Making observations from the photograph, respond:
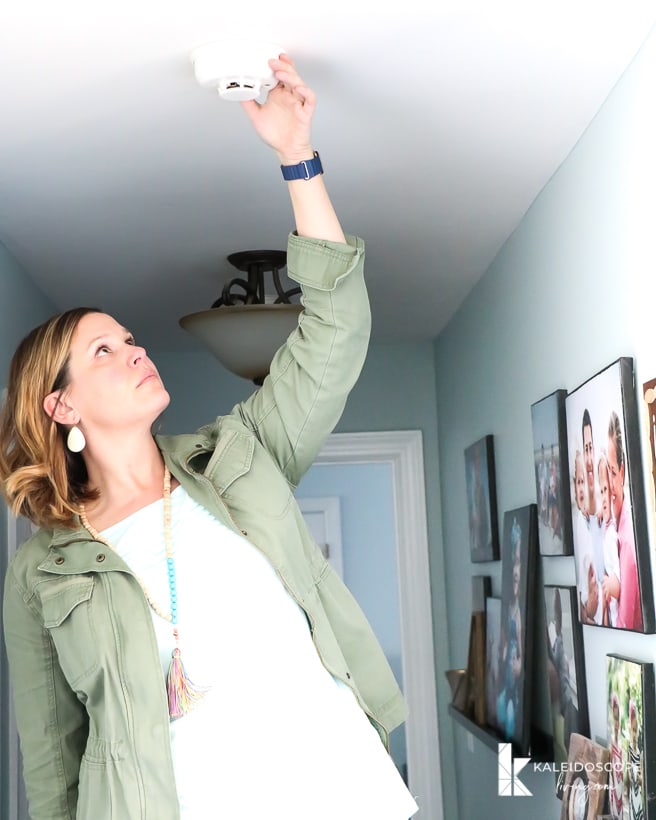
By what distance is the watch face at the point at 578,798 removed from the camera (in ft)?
6.46

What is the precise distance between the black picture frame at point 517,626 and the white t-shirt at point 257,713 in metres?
0.95

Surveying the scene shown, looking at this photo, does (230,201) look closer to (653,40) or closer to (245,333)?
(245,333)

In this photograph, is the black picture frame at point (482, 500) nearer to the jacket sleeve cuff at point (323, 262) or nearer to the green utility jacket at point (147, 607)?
the green utility jacket at point (147, 607)

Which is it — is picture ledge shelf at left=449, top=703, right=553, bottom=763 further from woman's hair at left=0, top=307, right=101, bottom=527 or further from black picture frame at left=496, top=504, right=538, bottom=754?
woman's hair at left=0, top=307, right=101, bottom=527

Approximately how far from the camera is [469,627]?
3.40m

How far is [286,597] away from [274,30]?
879mm

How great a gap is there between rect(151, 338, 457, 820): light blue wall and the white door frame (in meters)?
0.03

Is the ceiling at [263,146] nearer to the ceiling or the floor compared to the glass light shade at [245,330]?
nearer to the ceiling

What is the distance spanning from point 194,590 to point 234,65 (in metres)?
A: 0.82

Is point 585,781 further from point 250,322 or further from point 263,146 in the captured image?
point 263,146

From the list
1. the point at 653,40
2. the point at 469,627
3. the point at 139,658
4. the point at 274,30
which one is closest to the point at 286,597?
the point at 139,658

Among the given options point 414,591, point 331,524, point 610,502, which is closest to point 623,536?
point 610,502

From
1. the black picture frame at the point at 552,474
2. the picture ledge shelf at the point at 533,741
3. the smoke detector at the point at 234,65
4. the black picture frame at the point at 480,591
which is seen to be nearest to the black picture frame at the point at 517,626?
the picture ledge shelf at the point at 533,741

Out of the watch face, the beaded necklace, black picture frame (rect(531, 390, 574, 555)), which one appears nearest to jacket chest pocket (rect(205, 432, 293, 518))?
the beaded necklace
